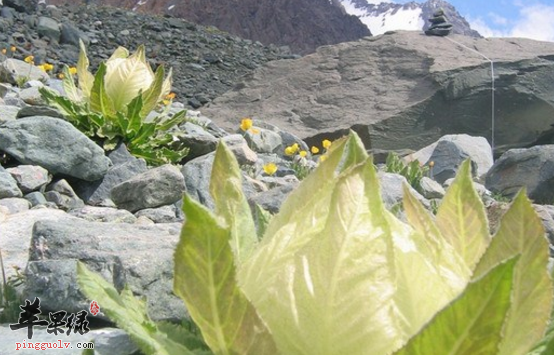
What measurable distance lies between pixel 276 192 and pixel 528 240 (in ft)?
7.18

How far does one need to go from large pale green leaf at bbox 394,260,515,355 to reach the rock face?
8.99m

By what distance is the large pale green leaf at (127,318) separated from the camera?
836 mm

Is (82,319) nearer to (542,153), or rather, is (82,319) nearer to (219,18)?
(542,153)

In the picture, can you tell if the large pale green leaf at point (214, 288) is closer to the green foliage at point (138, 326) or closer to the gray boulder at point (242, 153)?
the green foliage at point (138, 326)

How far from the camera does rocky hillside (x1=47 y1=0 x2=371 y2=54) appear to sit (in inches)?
2282

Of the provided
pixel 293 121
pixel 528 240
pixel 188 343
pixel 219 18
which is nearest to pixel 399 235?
pixel 528 240

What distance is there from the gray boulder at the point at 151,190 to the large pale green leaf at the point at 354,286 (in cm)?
280

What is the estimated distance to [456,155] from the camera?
25.6 feet

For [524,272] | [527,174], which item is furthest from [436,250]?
[527,174]

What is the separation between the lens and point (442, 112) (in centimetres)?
1016

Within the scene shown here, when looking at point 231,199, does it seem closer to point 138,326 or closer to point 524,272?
point 138,326

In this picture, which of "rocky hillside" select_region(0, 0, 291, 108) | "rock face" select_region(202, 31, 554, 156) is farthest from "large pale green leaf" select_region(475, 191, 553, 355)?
"rocky hillside" select_region(0, 0, 291, 108)

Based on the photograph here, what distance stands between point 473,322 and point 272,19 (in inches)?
2340

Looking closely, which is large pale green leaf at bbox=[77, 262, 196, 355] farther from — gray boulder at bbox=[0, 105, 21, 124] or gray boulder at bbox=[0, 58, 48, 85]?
gray boulder at bbox=[0, 58, 48, 85]
